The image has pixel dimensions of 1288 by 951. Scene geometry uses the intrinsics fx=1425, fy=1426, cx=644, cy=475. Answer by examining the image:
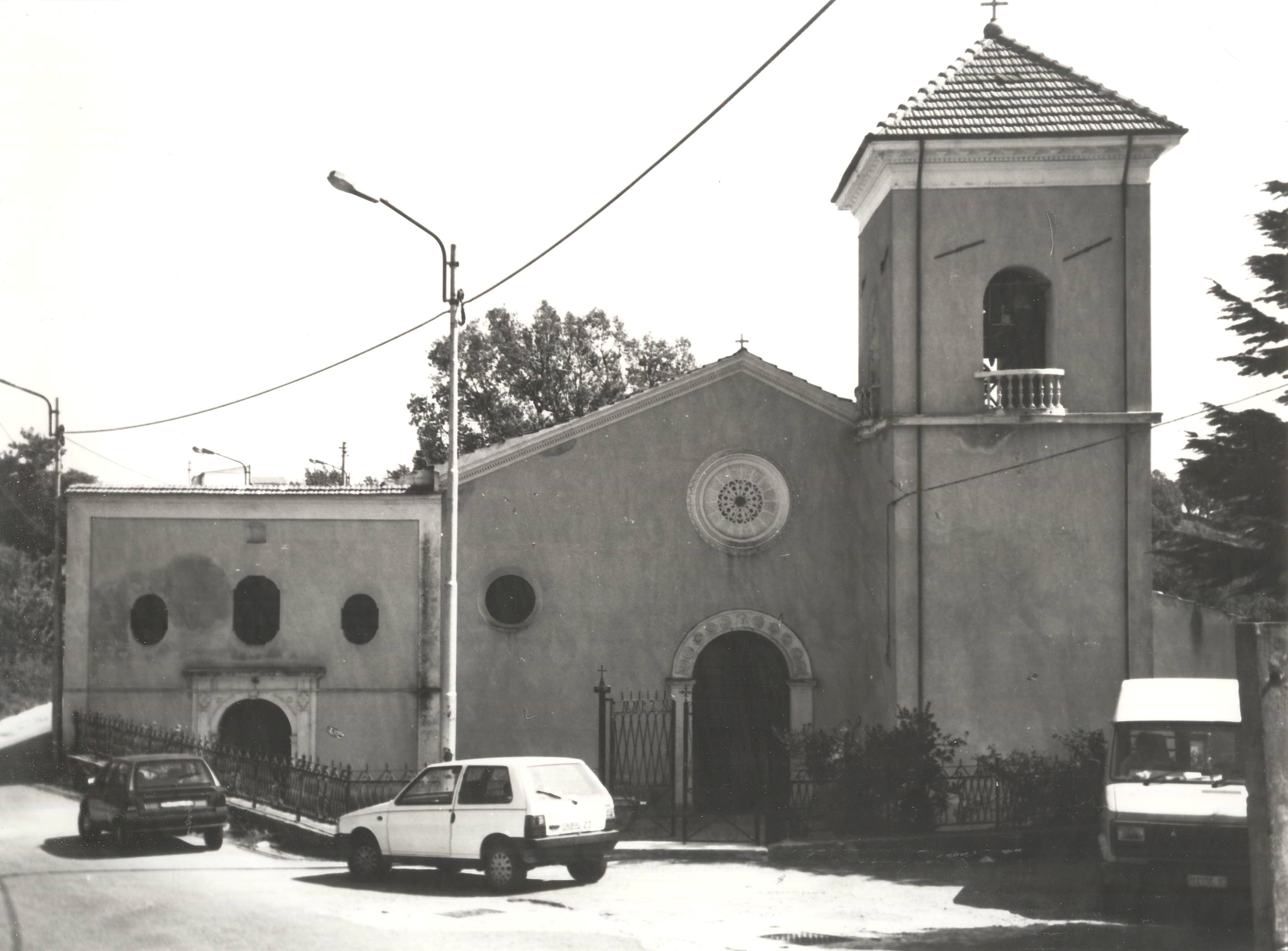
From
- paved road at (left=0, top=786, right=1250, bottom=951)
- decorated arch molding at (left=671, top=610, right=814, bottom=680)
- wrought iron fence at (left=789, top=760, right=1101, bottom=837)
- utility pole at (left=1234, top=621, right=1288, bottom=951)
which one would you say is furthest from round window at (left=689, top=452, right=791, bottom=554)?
utility pole at (left=1234, top=621, right=1288, bottom=951)

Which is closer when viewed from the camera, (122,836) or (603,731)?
(122,836)

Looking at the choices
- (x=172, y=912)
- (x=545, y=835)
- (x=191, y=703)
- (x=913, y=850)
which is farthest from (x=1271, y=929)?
(x=191, y=703)

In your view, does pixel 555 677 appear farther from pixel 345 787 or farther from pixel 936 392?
pixel 936 392

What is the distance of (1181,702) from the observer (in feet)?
49.4

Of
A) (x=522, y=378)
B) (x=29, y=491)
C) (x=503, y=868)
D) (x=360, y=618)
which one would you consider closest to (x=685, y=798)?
(x=503, y=868)

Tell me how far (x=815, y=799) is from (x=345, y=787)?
657 centimetres

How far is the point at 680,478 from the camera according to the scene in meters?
25.5

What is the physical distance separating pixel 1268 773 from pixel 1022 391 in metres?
14.5

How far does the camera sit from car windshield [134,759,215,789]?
1823 centimetres

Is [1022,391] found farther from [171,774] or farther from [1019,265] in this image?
[171,774]

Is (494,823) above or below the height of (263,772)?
above

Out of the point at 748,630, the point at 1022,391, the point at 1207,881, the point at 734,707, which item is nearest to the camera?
the point at 1207,881

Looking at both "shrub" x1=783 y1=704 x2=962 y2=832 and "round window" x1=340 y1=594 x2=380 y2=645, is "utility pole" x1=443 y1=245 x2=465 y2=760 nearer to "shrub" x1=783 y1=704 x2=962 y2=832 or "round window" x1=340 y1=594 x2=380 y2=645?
"shrub" x1=783 y1=704 x2=962 y2=832

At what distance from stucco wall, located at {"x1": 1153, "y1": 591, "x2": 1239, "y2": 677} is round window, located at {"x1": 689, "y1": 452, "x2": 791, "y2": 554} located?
705 centimetres
